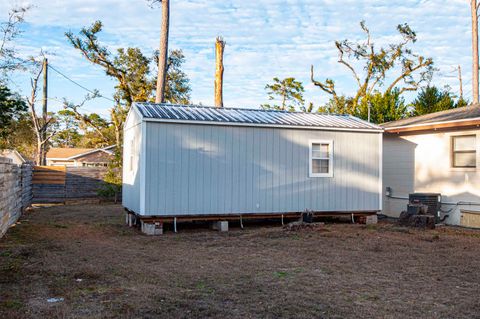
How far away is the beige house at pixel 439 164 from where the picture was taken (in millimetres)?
11719

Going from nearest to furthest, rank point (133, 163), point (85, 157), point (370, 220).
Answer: point (133, 163)
point (370, 220)
point (85, 157)

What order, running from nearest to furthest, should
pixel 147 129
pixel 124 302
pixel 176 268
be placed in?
pixel 124 302, pixel 176 268, pixel 147 129

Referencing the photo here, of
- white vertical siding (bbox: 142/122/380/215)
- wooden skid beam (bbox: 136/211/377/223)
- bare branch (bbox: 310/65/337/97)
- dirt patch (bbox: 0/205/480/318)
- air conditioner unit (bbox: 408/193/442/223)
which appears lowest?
dirt patch (bbox: 0/205/480/318)

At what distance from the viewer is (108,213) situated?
1530cm

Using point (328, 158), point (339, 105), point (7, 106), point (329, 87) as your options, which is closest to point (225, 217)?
point (328, 158)

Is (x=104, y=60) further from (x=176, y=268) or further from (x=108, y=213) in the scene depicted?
(x=176, y=268)

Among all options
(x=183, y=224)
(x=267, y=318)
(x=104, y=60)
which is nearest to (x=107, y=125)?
(x=104, y=60)

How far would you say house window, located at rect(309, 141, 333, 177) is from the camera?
39.5ft

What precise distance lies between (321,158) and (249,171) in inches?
82.2

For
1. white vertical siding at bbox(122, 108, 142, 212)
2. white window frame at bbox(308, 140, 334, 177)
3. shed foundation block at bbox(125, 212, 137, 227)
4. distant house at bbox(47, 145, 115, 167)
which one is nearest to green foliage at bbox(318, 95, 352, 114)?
distant house at bbox(47, 145, 115, 167)

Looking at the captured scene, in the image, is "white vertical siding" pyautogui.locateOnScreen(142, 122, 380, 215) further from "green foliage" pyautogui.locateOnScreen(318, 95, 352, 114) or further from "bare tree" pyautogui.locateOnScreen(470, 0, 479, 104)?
"green foliage" pyautogui.locateOnScreen(318, 95, 352, 114)

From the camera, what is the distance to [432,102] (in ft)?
72.5

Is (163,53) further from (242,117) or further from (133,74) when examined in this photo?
(133,74)

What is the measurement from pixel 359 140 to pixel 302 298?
7996 millimetres
